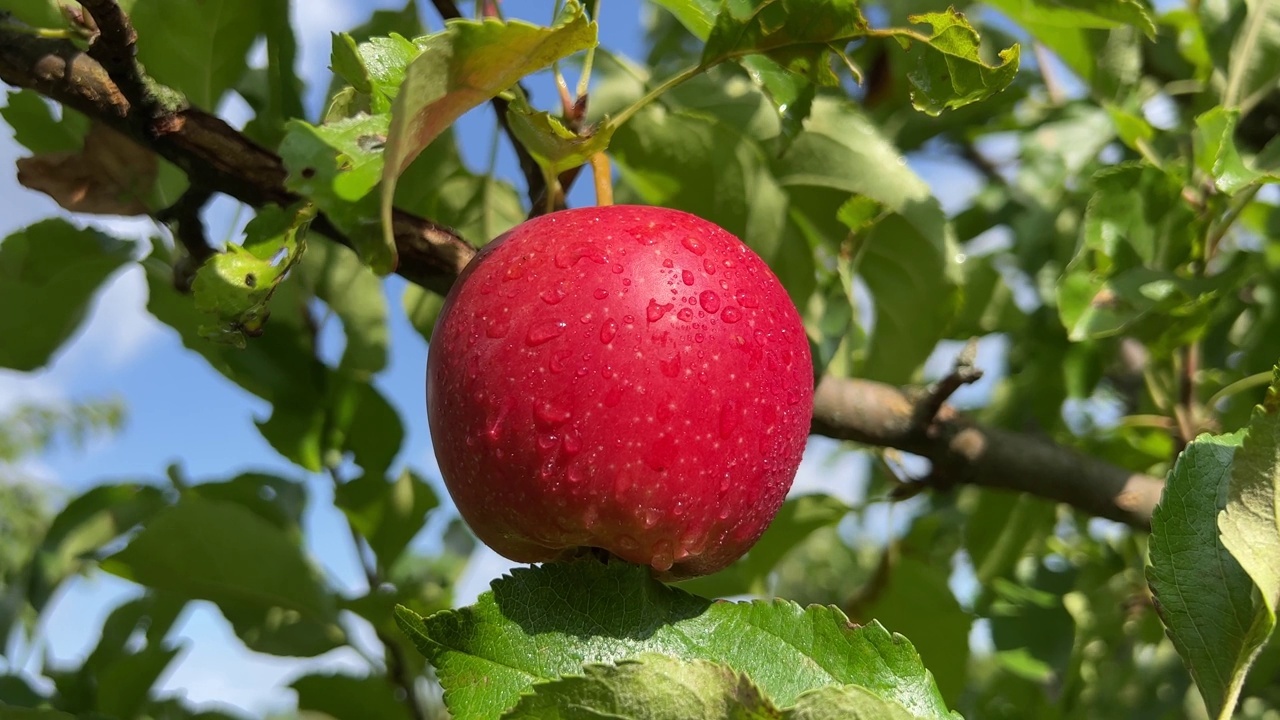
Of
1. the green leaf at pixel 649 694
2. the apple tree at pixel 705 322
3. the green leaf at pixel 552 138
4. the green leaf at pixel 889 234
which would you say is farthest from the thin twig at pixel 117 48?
the green leaf at pixel 889 234

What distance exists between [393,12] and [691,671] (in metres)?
0.81

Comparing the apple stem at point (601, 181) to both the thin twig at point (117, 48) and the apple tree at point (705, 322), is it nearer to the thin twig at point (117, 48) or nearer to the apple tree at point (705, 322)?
the apple tree at point (705, 322)

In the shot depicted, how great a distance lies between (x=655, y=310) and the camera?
0.57 metres

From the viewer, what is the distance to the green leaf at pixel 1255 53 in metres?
1.14

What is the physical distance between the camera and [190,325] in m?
1.03

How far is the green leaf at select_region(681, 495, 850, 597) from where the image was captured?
1188 millimetres

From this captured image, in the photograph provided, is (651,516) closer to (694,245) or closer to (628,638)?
(628,638)

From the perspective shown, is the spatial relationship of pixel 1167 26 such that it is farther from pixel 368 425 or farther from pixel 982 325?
pixel 368 425

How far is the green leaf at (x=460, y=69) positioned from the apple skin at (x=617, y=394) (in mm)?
87

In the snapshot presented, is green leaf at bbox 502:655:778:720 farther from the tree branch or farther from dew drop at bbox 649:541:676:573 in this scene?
the tree branch

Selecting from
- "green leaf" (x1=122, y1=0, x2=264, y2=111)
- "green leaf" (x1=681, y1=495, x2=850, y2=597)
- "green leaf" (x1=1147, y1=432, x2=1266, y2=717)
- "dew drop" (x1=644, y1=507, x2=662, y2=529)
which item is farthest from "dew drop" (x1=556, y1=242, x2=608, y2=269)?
"green leaf" (x1=681, y1=495, x2=850, y2=597)

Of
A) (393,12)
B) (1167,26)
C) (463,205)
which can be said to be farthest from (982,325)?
(393,12)

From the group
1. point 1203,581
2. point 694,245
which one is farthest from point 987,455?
point 694,245

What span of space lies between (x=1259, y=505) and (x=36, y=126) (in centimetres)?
107
